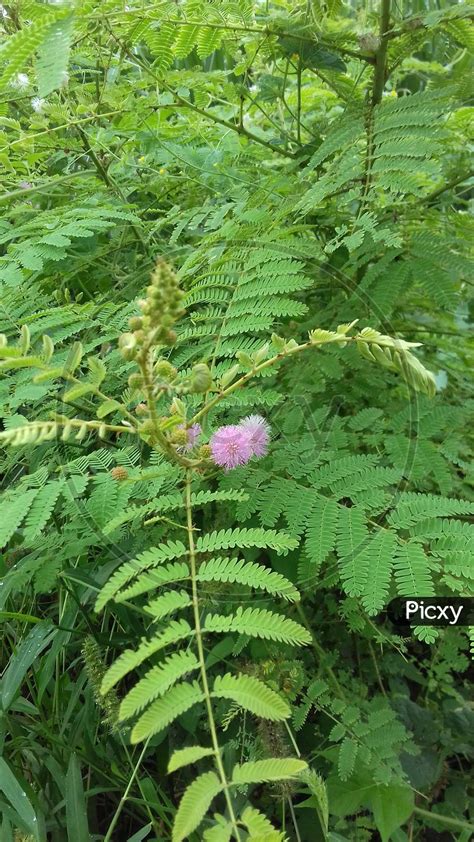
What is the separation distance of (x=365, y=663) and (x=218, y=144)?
3.72 feet

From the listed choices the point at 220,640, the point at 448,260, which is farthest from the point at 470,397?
the point at 220,640

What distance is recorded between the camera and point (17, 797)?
100 centimetres

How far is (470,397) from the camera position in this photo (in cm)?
140

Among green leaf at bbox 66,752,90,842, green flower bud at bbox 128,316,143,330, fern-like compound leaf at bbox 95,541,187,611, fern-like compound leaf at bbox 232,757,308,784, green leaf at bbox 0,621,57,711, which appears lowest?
green leaf at bbox 66,752,90,842

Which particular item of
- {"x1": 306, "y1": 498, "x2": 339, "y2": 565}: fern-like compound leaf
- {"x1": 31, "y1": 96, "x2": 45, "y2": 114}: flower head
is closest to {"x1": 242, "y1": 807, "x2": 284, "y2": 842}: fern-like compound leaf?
{"x1": 306, "y1": 498, "x2": 339, "y2": 565}: fern-like compound leaf

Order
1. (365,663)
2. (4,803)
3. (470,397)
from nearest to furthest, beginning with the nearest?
(4,803) < (365,663) < (470,397)

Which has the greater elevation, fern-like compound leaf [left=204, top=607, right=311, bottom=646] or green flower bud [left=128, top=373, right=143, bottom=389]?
green flower bud [left=128, top=373, right=143, bottom=389]

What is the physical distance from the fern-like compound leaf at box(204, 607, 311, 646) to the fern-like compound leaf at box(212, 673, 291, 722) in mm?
57

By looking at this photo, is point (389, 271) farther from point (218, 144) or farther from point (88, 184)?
point (88, 184)

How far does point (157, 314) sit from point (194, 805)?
0.41 metres

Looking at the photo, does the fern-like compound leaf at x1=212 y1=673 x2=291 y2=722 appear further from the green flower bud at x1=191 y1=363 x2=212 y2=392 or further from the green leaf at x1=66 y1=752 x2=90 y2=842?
the green leaf at x1=66 y1=752 x2=90 y2=842

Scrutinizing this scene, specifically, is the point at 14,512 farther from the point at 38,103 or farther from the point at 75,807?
the point at 38,103

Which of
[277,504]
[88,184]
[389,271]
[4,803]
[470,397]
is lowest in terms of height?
[4,803]

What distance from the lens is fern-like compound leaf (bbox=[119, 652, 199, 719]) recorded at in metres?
0.59
